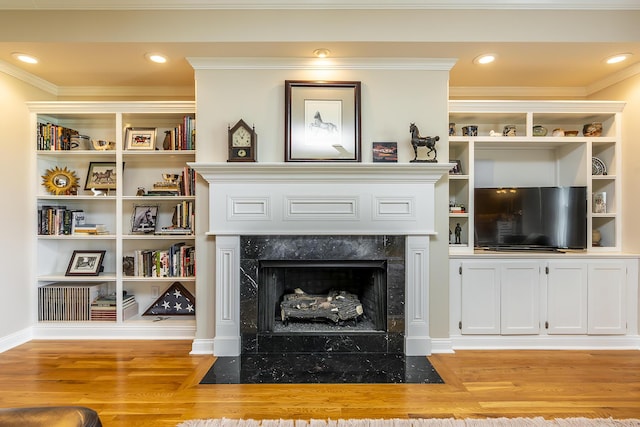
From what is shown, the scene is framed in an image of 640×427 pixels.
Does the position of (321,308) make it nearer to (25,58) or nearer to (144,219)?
(144,219)

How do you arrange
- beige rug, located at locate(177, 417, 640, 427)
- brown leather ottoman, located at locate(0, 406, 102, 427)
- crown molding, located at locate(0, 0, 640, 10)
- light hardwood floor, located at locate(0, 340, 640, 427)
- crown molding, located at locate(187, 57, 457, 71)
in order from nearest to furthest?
brown leather ottoman, located at locate(0, 406, 102, 427) < beige rug, located at locate(177, 417, 640, 427) < light hardwood floor, located at locate(0, 340, 640, 427) < crown molding, located at locate(0, 0, 640, 10) < crown molding, located at locate(187, 57, 457, 71)

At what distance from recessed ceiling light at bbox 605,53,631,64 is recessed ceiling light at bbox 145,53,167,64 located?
380cm

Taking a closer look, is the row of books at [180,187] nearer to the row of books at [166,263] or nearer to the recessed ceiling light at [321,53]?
the row of books at [166,263]

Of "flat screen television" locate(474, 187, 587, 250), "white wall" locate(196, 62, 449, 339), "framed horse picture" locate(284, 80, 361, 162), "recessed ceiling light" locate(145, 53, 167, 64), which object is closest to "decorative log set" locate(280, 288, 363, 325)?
"white wall" locate(196, 62, 449, 339)

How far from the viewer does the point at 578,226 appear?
123 inches

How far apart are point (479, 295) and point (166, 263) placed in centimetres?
294

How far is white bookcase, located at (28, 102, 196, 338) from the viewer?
320 centimetres

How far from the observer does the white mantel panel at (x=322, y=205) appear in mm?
2816

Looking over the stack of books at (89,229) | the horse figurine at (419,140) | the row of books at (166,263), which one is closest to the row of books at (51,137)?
the stack of books at (89,229)

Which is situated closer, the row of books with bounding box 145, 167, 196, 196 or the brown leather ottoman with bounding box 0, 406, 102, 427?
the brown leather ottoman with bounding box 0, 406, 102, 427

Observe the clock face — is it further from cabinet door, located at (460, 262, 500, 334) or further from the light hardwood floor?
cabinet door, located at (460, 262, 500, 334)

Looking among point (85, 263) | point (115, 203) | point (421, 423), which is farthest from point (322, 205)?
point (85, 263)

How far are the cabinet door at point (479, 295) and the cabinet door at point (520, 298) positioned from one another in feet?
0.20

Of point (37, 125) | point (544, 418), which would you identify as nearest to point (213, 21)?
point (37, 125)
